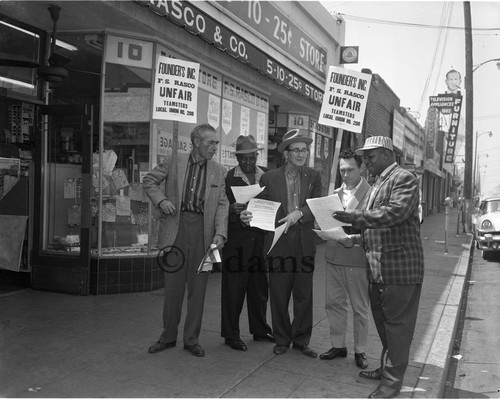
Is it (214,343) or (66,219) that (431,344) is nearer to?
(214,343)

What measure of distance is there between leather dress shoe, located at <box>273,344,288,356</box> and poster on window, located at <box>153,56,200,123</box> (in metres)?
2.28

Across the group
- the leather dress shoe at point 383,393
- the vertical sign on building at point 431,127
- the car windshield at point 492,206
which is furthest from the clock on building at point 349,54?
the vertical sign on building at point 431,127

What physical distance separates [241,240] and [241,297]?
532mm

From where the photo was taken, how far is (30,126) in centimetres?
675

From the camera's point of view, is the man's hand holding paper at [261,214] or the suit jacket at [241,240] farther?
the suit jacket at [241,240]

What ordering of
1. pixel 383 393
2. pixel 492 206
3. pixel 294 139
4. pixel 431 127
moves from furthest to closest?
1. pixel 431 127
2. pixel 492 206
3. pixel 294 139
4. pixel 383 393

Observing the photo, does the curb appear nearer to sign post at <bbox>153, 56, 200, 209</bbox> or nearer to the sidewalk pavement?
the sidewalk pavement

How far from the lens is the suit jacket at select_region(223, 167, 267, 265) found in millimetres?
4695

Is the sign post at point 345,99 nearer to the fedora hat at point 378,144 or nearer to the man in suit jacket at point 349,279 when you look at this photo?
the man in suit jacket at point 349,279

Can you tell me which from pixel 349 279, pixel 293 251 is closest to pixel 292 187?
pixel 293 251

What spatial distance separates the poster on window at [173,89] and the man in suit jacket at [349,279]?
160 cm

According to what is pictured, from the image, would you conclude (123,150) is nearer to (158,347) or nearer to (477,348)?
(158,347)

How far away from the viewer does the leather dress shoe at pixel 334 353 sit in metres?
4.40

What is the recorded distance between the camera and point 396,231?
143 inches
